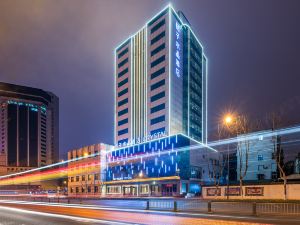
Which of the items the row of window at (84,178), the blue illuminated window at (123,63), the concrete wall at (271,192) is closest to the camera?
the concrete wall at (271,192)

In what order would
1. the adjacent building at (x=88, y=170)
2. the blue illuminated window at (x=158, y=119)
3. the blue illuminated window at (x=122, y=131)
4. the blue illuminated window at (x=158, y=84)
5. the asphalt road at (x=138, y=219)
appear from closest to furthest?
the asphalt road at (x=138, y=219)
the blue illuminated window at (x=158, y=119)
the blue illuminated window at (x=158, y=84)
the adjacent building at (x=88, y=170)
the blue illuminated window at (x=122, y=131)

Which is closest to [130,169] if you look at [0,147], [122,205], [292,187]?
[122,205]

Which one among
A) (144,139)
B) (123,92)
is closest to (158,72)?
(123,92)

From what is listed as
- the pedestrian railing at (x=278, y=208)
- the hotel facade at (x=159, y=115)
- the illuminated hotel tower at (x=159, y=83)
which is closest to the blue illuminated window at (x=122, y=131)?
the illuminated hotel tower at (x=159, y=83)

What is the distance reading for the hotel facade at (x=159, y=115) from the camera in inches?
3191

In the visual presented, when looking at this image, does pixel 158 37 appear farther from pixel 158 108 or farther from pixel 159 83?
pixel 158 108

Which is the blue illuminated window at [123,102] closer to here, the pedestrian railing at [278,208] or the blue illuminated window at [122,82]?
the blue illuminated window at [122,82]

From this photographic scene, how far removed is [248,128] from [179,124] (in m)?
31.4

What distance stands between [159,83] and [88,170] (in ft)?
112

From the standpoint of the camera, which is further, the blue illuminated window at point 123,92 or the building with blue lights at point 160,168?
the blue illuminated window at point 123,92

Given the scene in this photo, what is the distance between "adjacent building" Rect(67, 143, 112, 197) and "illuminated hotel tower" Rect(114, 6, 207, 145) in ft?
21.4

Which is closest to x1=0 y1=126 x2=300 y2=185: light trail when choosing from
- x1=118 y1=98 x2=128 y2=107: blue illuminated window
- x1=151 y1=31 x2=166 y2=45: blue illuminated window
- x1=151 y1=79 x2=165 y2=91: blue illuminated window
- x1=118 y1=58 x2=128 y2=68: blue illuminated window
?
x1=118 y1=98 x2=128 y2=107: blue illuminated window

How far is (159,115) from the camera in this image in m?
87.1

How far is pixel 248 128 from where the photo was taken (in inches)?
2288
